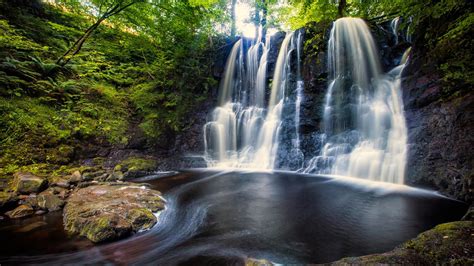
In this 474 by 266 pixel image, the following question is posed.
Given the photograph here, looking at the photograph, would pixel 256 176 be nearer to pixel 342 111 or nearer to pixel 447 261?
pixel 342 111

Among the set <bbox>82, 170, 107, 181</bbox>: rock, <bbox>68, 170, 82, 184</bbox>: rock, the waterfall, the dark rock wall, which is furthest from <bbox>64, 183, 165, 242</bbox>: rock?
the dark rock wall

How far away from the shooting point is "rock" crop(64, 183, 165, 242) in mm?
3465

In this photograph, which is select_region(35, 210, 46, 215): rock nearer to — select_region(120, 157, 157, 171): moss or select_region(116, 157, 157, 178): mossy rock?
select_region(116, 157, 157, 178): mossy rock

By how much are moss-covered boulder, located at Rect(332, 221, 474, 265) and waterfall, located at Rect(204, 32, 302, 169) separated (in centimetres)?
747

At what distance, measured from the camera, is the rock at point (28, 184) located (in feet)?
16.6

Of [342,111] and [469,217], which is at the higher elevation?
[342,111]

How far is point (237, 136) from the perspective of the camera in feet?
37.9

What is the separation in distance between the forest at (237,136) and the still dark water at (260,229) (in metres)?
0.04

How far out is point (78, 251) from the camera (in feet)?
10.4

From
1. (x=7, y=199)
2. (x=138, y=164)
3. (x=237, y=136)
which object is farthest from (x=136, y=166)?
(x=237, y=136)

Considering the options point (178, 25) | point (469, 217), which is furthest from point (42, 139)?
point (469, 217)

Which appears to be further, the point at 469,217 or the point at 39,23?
the point at 39,23

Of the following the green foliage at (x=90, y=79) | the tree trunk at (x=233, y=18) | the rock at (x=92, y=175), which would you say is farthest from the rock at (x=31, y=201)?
the tree trunk at (x=233, y=18)

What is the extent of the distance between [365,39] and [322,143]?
4933 mm
